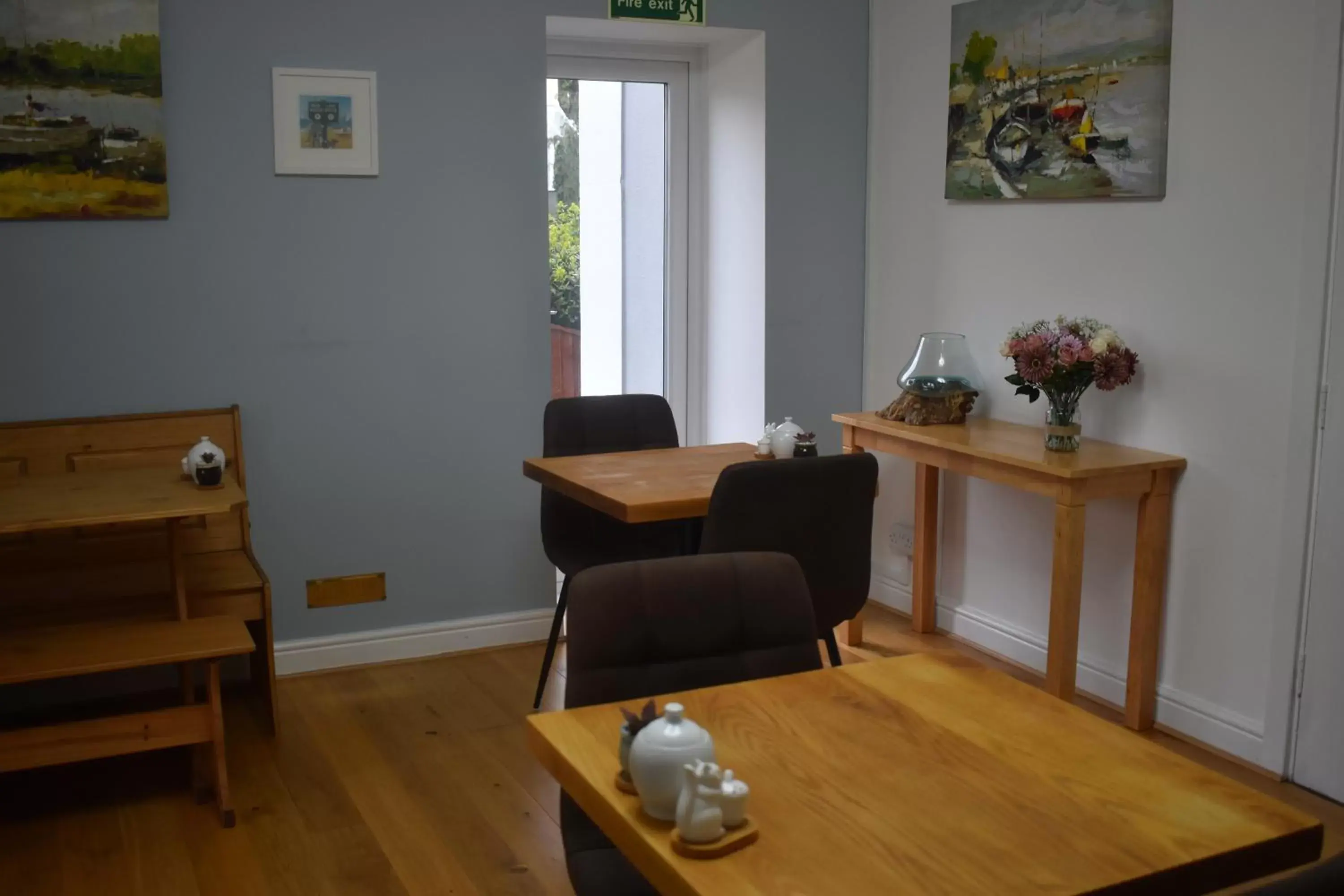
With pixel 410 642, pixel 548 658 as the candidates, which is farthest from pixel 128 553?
pixel 548 658

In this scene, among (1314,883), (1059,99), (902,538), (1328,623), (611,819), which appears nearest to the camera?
(1314,883)

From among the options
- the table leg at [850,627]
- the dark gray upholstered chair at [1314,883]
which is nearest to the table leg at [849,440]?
the table leg at [850,627]

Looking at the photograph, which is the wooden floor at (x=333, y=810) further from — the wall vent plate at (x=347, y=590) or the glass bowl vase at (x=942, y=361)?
the glass bowl vase at (x=942, y=361)

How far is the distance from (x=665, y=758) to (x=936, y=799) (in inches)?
13.7

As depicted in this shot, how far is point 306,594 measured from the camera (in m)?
4.02

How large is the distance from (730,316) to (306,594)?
6.13ft

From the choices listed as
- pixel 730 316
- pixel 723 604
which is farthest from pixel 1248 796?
pixel 730 316

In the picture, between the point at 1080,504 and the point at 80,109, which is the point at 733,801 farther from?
the point at 80,109

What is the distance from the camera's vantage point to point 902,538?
4.64 metres

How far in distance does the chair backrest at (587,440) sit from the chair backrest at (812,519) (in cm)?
88

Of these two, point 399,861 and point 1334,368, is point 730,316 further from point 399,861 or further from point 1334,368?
point 399,861

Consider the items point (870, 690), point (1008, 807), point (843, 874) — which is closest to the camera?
point (843, 874)

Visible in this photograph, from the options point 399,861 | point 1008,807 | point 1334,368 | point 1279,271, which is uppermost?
point 1279,271

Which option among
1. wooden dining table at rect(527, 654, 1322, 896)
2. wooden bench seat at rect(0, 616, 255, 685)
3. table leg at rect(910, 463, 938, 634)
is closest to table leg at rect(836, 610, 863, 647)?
table leg at rect(910, 463, 938, 634)
